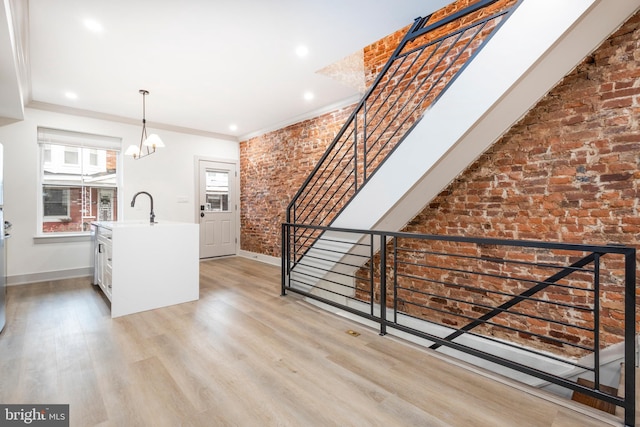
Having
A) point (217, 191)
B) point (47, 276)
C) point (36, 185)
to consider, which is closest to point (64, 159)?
point (36, 185)

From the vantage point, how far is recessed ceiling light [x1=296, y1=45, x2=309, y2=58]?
9.99ft

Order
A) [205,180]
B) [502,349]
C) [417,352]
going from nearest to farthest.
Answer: [417,352] < [502,349] < [205,180]

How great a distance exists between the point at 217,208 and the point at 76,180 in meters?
2.42

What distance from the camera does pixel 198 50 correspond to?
3.07 metres

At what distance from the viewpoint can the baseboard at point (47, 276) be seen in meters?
4.29

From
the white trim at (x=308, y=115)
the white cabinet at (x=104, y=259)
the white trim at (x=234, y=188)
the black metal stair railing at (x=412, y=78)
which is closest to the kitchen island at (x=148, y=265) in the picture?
the white cabinet at (x=104, y=259)

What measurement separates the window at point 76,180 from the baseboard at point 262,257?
2.46 m

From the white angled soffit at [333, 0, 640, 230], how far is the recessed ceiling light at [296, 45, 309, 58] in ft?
4.96

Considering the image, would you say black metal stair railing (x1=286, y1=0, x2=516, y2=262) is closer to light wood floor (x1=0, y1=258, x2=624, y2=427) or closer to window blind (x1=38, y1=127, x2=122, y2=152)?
light wood floor (x1=0, y1=258, x2=624, y2=427)

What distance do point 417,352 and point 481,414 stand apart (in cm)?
69

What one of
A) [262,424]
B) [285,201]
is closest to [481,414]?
[262,424]

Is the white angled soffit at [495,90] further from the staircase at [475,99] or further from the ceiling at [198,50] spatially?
the ceiling at [198,50]

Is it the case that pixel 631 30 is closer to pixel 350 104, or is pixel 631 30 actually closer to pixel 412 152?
pixel 412 152

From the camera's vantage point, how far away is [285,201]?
5508mm
